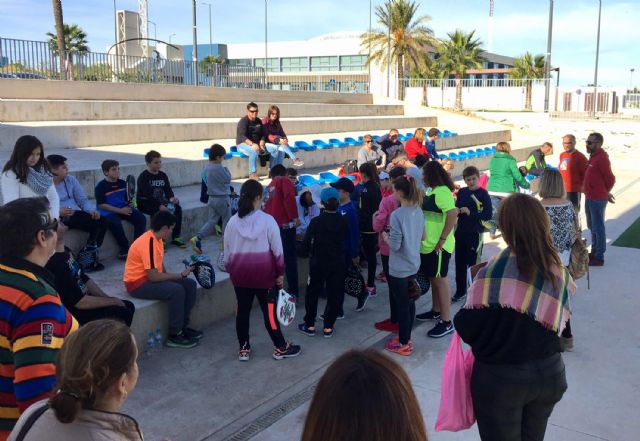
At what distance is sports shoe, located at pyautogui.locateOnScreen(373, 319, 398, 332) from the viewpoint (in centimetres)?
636

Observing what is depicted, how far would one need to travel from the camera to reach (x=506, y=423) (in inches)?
116

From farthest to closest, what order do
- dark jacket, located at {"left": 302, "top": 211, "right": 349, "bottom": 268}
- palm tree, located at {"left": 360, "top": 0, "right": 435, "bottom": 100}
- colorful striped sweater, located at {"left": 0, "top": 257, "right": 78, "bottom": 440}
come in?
palm tree, located at {"left": 360, "top": 0, "right": 435, "bottom": 100}
dark jacket, located at {"left": 302, "top": 211, "right": 349, "bottom": 268}
colorful striped sweater, located at {"left": 0, "top": 257, "right": 78, "bottom": 440}

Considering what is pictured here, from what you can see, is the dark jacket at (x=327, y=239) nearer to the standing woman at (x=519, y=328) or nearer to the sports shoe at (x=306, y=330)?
the sports shoe at (x=306, y=330)

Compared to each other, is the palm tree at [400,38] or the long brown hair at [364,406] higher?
the palm tree at [400,38]

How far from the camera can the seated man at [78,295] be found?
14.1 ft

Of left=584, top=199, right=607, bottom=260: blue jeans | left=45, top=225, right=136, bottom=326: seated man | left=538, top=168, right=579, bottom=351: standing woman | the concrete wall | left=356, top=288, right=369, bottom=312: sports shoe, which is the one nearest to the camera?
left=45, top=225, right=136, bottom=326: seated man

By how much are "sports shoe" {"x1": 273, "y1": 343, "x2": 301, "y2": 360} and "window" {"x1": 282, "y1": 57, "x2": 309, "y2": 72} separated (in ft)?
248

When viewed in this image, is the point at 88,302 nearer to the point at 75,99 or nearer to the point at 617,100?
the point at 75,99

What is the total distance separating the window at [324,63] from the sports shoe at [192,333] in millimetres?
72787

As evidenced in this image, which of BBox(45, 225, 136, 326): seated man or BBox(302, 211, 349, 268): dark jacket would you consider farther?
BBox(302, 211, 349, 268): dark jacket

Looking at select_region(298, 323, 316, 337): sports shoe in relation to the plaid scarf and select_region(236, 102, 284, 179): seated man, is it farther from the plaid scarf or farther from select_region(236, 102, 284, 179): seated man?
select_region(236, 102, 284, 179): seated man

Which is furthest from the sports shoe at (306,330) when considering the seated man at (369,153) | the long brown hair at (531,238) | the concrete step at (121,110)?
the concrete step at (121,110)

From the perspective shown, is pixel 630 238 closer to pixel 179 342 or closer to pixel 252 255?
pixel 252 255

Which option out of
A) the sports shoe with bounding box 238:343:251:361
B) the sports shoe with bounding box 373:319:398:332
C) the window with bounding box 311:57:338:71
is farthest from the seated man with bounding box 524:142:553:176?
the window with bounding box 311:57:338:71
